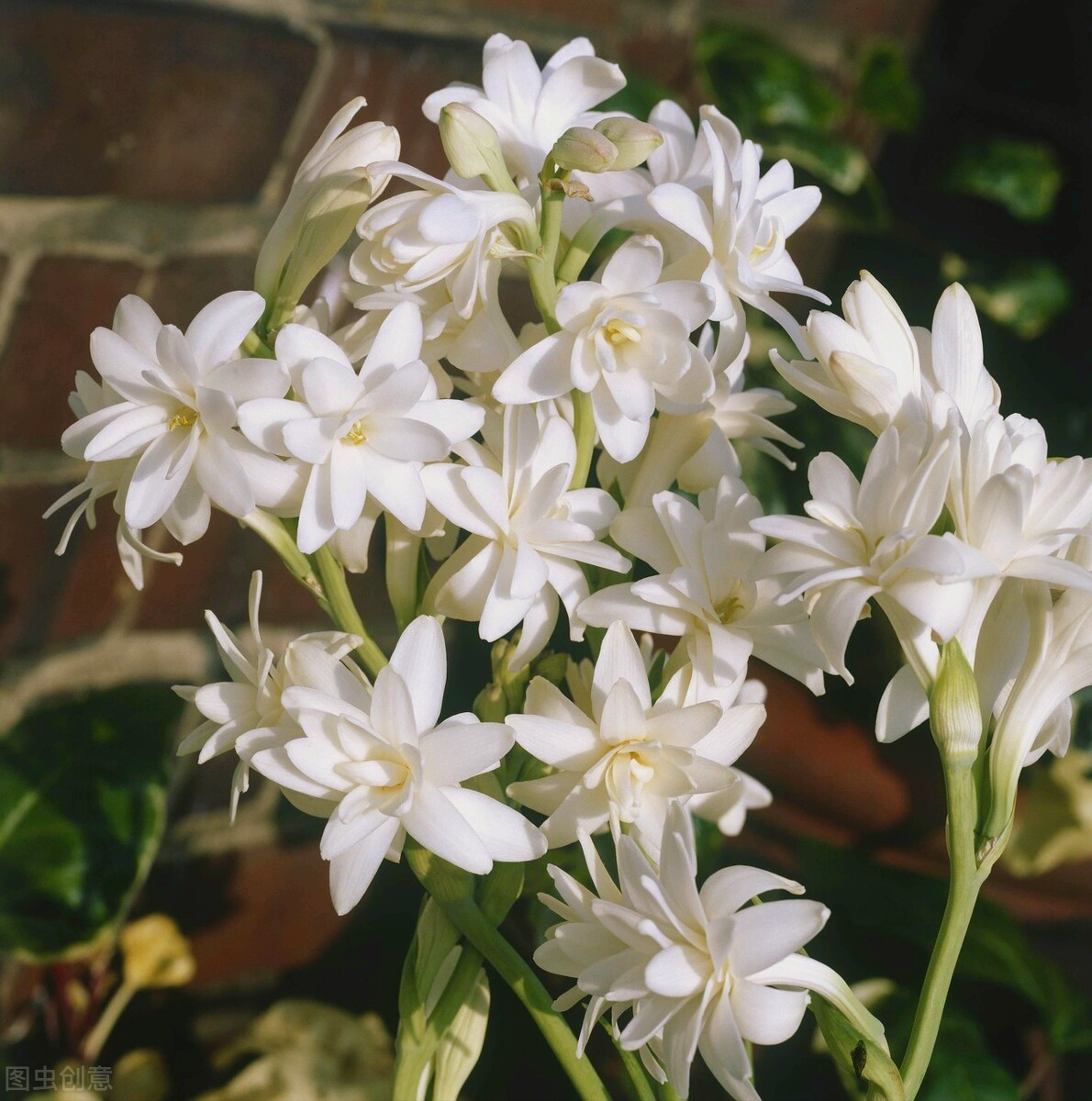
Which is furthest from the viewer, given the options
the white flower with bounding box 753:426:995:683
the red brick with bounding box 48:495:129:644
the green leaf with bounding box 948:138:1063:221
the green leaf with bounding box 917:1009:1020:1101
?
the green leaf with bounding box 948:138:1063:221

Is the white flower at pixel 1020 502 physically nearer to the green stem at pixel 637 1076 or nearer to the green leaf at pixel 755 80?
the green stem at pixel 637 1076

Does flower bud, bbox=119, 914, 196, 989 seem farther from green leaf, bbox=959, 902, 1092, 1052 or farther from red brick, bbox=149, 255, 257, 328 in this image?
green leaf, bbox=959, 902, 1092, 1052

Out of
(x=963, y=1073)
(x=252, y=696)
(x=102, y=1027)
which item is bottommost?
(x=102, y=1027)

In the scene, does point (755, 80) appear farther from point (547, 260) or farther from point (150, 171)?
point (547, 260)

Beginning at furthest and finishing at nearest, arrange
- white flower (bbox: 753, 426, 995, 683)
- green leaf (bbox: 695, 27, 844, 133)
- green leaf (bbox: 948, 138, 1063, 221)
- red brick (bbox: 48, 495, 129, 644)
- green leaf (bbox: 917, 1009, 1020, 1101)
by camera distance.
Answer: green leaf (bbox: 948, 138, 1063, 221), green leaf (bbox: 695, 27, 844, 133), red brick (bbox: 48, 495, 129, 644), green leaf (bbox: 917, 1009, 1020, 1101), white flower (bbox: 753, 426, 995, 683)

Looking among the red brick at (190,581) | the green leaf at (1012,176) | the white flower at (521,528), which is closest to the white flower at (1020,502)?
the white flower at (521,528)

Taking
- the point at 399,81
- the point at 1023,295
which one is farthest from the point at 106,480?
the point at 1023,295

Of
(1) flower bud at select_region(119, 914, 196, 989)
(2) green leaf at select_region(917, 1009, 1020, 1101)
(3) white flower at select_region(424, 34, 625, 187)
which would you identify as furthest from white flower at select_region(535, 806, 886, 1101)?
(1) flower bud at select_region(119, 914, 196, 989)
